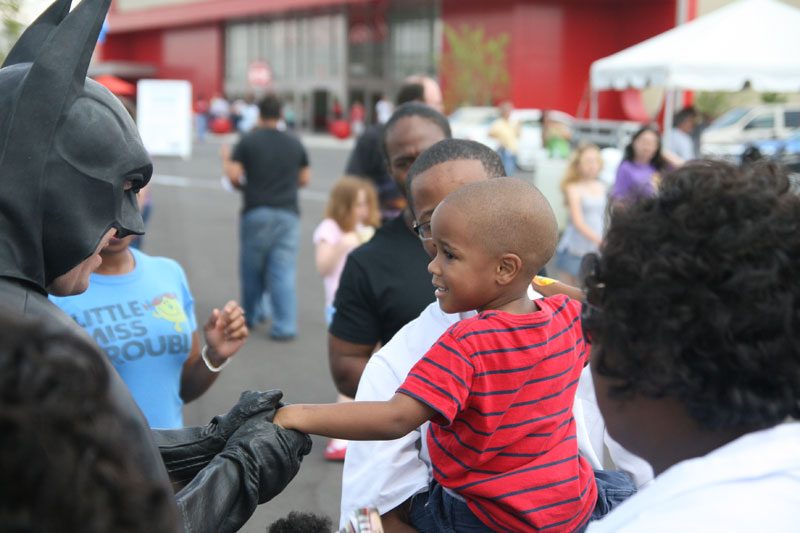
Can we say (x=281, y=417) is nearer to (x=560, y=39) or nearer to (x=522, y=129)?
(x=522, y=129)

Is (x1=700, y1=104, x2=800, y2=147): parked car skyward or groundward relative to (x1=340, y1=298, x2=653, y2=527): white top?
groundward

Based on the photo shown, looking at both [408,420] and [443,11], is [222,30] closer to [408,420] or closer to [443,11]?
[443,11]

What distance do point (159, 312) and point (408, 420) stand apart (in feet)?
4.45

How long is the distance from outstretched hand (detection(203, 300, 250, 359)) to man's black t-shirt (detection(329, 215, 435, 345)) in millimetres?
393

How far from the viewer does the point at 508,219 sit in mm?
1898

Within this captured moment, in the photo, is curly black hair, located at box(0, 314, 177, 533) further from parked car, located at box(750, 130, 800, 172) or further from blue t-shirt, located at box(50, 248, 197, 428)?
parked car, located at box(750, 130, 800, 172)

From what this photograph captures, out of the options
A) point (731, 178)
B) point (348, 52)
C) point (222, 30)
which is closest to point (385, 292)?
point (731, 178)

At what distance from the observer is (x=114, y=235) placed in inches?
55.2

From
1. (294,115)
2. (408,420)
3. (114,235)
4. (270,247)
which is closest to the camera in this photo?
(114,235)

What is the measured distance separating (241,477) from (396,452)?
57 centimetres

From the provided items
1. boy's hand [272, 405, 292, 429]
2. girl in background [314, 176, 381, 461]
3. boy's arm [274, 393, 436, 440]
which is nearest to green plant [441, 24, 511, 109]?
girl in background [314, 176, 381, 461]

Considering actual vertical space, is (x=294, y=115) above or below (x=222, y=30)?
below

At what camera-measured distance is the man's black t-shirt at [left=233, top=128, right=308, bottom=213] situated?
7.25 meters

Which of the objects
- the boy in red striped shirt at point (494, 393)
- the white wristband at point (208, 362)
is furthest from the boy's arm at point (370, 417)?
the white wristband at point (208, 362)
